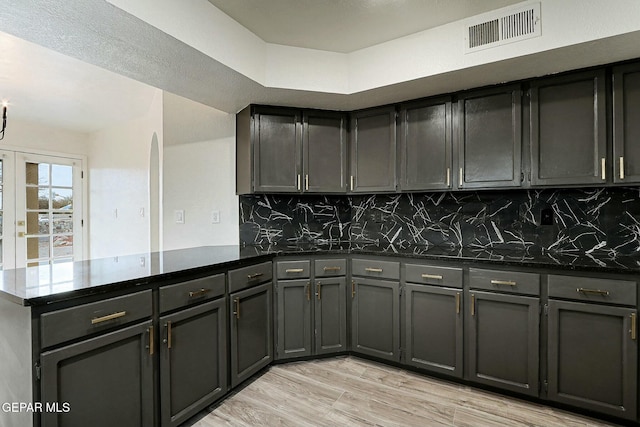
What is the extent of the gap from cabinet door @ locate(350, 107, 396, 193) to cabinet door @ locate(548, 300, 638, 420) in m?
1.48

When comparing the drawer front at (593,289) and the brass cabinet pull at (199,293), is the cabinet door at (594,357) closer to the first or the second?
the drawer front at (593,289)

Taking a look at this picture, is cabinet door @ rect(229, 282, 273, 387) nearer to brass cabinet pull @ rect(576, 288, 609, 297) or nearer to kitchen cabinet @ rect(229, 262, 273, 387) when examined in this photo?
kitchen cabinet @ rect(229, 262, 273, 387)

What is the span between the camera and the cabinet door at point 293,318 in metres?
2.55

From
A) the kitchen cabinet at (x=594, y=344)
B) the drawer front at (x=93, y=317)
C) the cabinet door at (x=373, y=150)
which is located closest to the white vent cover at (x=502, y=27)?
the cabinet door at (x=373, y=150)

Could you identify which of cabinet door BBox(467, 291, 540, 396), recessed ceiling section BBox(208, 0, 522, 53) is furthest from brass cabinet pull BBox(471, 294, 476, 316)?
recessed ceiling section BBox(208, 0, 522, 53)

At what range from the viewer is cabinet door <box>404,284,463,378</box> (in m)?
2.25

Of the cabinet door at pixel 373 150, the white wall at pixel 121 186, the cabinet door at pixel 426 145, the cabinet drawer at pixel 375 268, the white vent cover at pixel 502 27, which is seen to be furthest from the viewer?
the white wall at pixel 121 186

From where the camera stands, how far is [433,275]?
2307mm

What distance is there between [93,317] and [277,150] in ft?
6.17

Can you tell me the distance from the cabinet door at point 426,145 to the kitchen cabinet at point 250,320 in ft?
4.55

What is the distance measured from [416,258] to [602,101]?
5.09 feet

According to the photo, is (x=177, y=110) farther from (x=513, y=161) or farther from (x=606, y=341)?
(x=606, y=341)

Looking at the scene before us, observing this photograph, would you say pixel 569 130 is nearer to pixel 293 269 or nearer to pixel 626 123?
pixel 626 123

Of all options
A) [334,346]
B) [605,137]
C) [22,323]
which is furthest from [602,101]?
[22,323]
